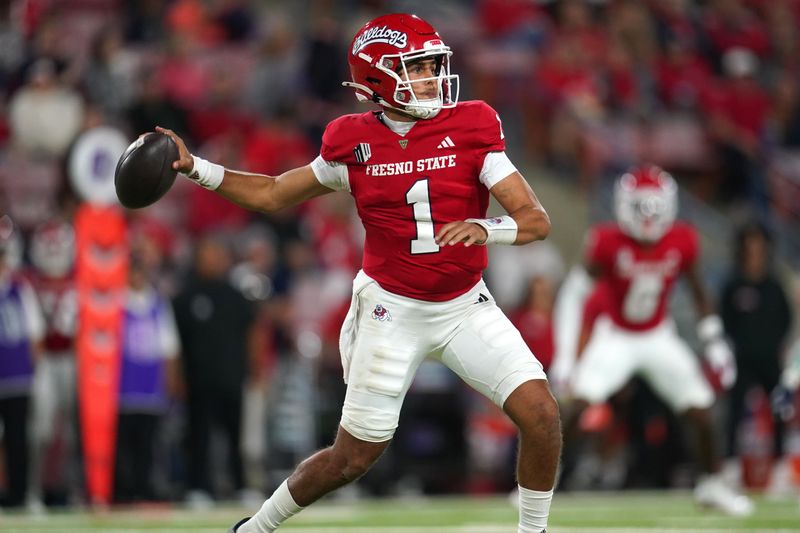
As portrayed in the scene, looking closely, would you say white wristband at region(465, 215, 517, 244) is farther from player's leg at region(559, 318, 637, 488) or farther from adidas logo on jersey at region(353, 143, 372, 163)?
player's leg at region(559, 318, 637, 488)

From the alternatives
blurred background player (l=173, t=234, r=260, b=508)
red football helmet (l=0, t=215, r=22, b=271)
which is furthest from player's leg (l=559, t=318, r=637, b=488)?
red football helmet (l=0, t=215, r=22, b=271)

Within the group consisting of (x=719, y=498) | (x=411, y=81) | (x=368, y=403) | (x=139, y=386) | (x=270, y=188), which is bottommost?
(x=719, y=498)

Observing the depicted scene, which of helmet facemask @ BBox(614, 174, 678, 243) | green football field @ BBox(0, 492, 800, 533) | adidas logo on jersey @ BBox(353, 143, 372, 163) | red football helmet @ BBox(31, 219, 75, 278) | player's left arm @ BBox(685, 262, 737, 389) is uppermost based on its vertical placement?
adidas logo on jersey @ BBox(353, 143, 372, 163)

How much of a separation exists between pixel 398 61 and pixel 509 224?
29.6 inches

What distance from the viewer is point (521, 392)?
4.86 m

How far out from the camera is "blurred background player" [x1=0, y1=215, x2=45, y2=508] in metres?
8.97

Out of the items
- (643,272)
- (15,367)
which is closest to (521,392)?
(643,272)

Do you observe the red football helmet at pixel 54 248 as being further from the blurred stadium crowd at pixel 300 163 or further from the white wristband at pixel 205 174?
the white wristband at pixel 205 174

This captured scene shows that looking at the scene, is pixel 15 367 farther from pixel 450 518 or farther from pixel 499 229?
pixel 499 229

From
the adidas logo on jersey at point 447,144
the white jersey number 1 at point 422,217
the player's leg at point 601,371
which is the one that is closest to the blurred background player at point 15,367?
the player's leg at point 601,371

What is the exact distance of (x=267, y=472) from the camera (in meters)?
10.7

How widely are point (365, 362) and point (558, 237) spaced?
803 centimetres

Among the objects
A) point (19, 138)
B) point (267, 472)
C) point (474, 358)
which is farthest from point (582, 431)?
point (474, 358)

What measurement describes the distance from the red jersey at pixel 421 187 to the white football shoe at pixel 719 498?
10.9 feet
